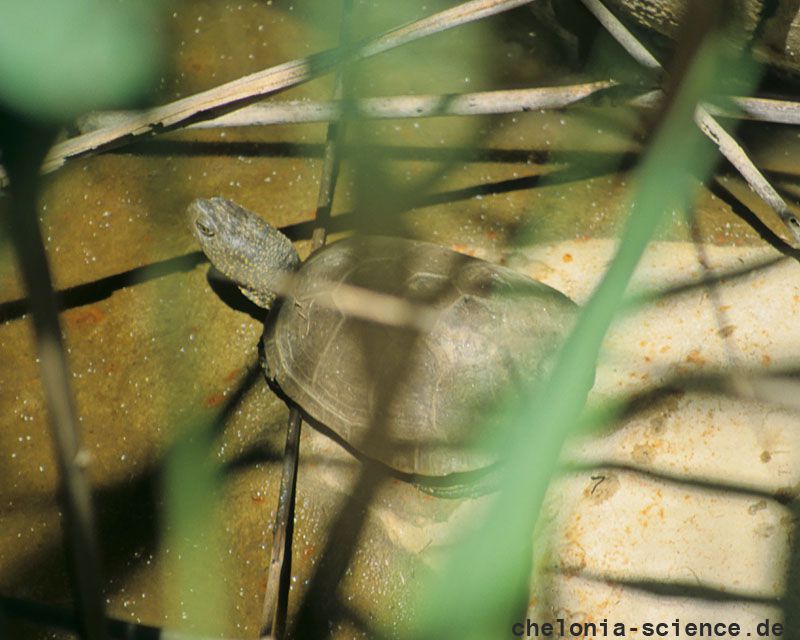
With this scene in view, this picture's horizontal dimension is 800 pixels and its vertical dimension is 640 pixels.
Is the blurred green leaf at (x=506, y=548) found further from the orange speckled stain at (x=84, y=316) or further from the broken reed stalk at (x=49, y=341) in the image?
the orange speckled stain at (x=84, y=316)

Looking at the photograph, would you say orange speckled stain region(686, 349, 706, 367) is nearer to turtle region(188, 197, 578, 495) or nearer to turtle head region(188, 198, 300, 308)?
turtle region(188, 197, 578, 495)

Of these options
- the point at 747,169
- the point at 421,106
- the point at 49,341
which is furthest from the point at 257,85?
the point at 747,169

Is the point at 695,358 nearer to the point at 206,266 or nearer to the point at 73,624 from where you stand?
the point at 206,266

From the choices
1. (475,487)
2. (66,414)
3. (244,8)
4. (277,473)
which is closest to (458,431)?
(475,487)

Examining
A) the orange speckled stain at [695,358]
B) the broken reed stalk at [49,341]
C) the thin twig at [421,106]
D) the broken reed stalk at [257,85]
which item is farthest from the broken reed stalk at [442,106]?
the broken reed stalk at [49,341]

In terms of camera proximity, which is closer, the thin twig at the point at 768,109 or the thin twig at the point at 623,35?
the thin twig at the point at 768,109

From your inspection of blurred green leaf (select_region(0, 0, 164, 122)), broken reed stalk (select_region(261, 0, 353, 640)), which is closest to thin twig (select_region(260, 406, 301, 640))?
broken reed stalk (select_region(261, 0, 353, 640))
